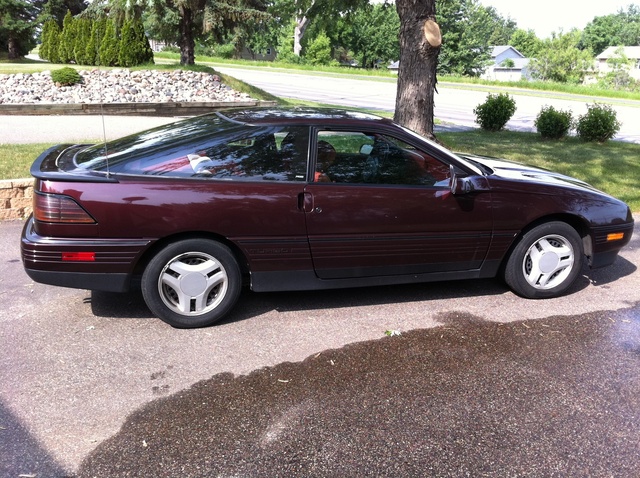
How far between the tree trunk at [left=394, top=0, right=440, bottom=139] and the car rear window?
222 inches

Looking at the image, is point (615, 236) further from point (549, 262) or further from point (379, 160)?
point (379, 160)

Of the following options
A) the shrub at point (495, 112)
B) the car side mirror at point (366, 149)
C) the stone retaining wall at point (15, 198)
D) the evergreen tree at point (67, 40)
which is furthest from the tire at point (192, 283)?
the evergreen tree at point (67, 40)

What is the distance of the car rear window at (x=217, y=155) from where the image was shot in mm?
3818

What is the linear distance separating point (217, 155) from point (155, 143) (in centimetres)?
50

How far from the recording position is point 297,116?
4.23 m

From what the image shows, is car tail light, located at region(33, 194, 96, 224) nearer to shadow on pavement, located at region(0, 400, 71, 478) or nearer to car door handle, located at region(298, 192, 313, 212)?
shadow on pavement, located at region(0, 400, 71, 478)

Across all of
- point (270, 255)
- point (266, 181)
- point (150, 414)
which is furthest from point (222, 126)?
point (150, 414)

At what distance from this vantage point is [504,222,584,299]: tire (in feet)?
14.8

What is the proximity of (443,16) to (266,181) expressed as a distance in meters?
58.1

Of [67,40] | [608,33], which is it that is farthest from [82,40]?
[608,33]

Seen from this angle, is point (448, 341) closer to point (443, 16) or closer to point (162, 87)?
point (162, 87)

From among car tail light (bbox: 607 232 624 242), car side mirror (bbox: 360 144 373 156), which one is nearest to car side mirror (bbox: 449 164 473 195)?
car side mirror (bbox: 360 144 373 156)

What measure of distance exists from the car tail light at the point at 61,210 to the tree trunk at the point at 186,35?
18.3 meters

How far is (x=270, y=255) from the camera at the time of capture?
3.93 metres
